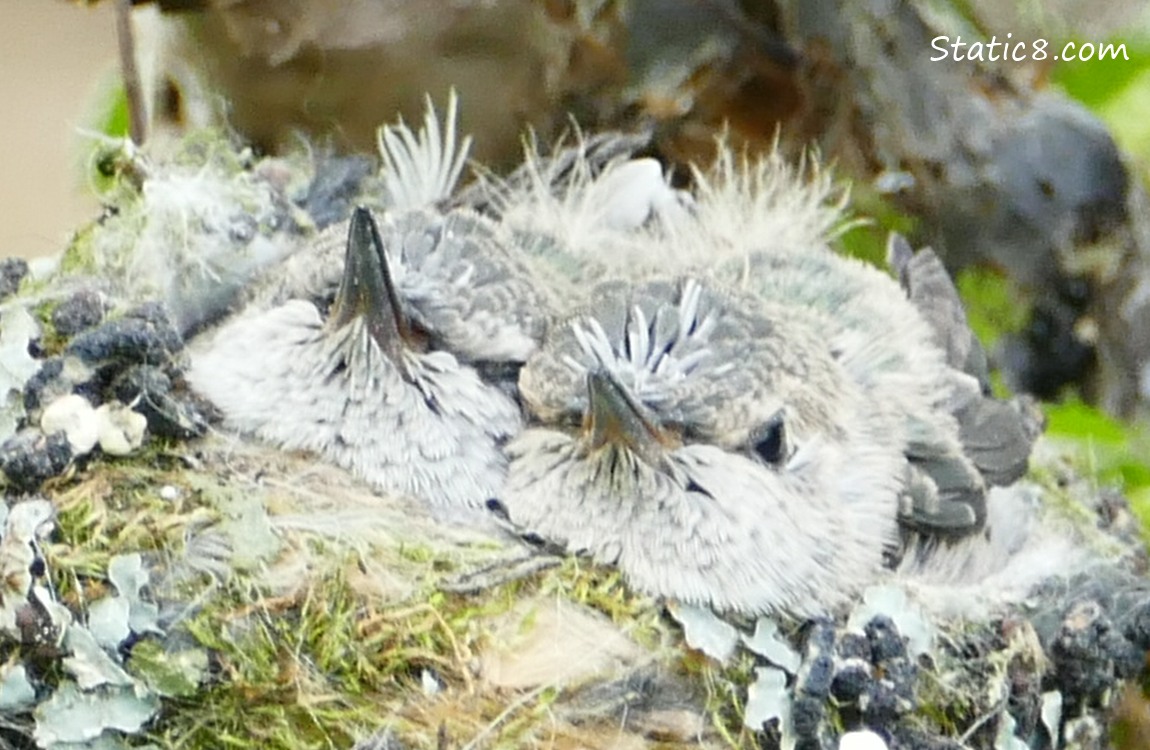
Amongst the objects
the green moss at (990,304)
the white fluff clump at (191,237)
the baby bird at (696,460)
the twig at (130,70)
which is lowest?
the green moss at (990,304)

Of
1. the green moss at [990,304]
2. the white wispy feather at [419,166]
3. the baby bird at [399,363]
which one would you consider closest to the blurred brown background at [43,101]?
the white wispy feather at [419,166]

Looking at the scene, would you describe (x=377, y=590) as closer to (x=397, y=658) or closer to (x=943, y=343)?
(x=397, y=658)

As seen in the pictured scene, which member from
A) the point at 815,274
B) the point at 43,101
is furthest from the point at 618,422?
the point at 43,101

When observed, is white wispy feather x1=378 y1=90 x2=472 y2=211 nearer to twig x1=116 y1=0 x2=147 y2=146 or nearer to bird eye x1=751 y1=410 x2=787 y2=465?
twig x1=116 y1=0 x2=147 y2=146

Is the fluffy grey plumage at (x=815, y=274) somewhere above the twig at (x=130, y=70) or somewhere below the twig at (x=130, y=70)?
below

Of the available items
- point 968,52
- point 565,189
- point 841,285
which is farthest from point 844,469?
point 968,52

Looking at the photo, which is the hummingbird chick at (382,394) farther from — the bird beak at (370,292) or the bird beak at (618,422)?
the bird beak at (618,422)
